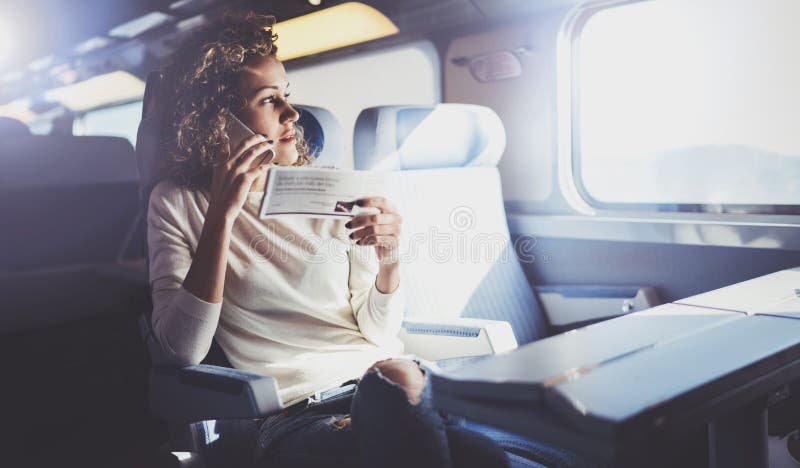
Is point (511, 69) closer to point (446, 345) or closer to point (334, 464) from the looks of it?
point (446, 345)

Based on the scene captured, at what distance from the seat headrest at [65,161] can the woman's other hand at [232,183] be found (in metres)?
3.62

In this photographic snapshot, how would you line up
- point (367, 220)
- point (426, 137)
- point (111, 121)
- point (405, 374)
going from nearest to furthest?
1. point (405, 374)
2. point (367, 220)
3. point (426, 137)
4. point (111, 121)

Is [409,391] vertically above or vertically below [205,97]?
below

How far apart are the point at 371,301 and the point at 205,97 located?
64 centimetres

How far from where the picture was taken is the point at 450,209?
2.50m

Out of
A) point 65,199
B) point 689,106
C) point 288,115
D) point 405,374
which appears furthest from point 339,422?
point 65,199

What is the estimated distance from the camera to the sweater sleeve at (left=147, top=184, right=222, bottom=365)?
144 centimetres

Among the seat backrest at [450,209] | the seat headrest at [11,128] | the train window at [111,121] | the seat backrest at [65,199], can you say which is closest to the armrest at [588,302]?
the seat backrest at [450,209]

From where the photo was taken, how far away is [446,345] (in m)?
2.03

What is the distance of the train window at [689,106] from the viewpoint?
2.31m

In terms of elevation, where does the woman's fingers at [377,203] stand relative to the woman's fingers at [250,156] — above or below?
below

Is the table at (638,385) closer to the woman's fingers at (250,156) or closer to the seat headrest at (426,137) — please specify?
the woman's fingers at (250,156)

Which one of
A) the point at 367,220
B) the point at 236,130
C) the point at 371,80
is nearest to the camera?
the point at 367,220

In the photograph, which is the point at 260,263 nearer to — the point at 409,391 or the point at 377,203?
the point at 377,203
